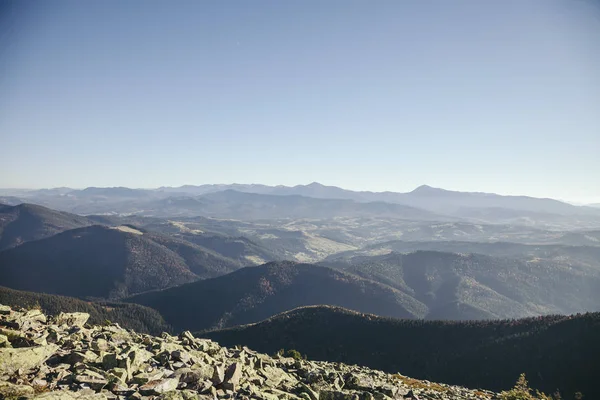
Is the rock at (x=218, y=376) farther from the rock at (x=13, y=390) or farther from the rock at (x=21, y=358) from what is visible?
the rock at (x=21, y=358)

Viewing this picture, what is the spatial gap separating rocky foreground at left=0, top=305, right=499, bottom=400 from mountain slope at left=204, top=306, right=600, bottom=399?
267ft

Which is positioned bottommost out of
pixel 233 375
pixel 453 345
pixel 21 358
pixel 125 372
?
pixel 453 345

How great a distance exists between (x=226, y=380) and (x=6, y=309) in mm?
29887

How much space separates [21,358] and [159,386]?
11222 millimetres

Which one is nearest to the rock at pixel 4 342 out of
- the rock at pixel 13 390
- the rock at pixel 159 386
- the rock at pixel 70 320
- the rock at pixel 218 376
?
Answer: the rock at pixel 13 390

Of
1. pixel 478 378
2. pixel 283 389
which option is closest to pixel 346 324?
pixel 478 378

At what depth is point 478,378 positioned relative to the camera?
108 meters

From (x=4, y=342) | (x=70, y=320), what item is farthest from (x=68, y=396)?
(x=70, y=320)

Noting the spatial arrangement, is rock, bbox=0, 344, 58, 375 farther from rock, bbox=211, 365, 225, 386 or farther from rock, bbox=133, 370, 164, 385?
rock, bbox=211, 365, 225, 386

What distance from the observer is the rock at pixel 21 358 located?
25688 millimetres

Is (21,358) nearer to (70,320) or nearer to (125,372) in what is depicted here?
(125,372)

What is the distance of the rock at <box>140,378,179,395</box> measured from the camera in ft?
86.2

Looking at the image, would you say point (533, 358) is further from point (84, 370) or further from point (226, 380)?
point (84, 370)

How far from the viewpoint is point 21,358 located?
87.3 ft
